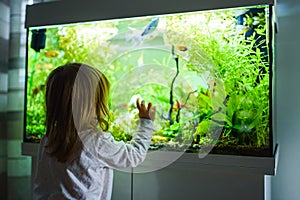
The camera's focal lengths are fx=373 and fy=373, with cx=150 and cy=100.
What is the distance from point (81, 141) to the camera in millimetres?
1235

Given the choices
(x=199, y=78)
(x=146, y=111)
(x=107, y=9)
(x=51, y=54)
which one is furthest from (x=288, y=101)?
(x=51, y=54)

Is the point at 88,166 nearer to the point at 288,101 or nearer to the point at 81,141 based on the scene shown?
the point at 81,141

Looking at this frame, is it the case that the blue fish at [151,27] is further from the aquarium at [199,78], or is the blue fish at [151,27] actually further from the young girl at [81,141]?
→ the young girl at [81,141]

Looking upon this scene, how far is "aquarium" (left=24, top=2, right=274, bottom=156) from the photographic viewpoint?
1.27 metres

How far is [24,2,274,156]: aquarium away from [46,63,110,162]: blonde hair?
0.32 ft

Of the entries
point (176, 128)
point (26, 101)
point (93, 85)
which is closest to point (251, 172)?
point (176, 128)

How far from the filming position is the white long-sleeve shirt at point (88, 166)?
4.02 feet

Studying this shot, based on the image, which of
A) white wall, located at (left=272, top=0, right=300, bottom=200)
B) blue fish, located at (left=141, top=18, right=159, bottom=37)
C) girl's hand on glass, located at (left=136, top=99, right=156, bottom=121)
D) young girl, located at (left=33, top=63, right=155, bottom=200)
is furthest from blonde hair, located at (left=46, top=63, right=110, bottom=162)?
white wall, located at (left=272, top=0, right=300, bottom=200)

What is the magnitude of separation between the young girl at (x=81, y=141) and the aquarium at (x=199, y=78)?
0.07 metres

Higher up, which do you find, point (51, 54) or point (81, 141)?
point (51, 54)

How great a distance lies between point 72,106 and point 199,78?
0.45m

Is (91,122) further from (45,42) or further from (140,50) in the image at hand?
(45,42)

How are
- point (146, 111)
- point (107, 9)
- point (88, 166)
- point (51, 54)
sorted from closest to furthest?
point (88, 166) < point (146, 111) < point (107, 9) < point (51, 54)

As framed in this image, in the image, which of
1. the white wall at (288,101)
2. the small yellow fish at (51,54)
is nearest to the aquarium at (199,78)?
the small yellow fish at (51,54)
